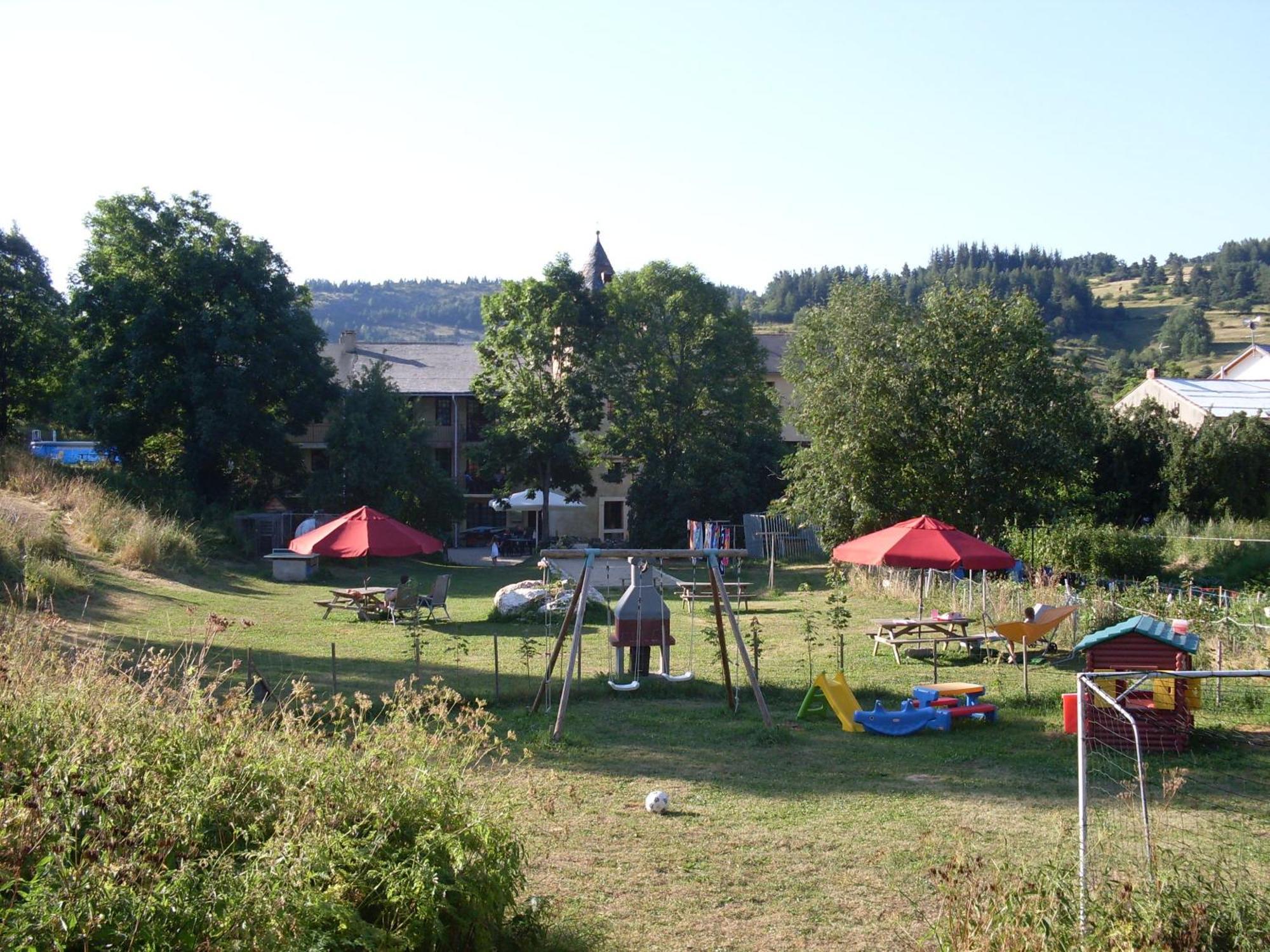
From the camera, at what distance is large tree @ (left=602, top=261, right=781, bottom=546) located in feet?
126

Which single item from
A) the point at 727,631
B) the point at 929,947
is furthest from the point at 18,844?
the point at 727,631

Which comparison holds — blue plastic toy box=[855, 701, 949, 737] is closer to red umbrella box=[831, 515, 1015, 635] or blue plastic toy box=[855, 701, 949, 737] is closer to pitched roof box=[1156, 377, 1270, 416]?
red umbrella box=[831, 515, 1015, 635]

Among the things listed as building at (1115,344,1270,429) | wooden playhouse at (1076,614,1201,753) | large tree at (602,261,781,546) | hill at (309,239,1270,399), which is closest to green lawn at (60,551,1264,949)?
wooden playhouse at (1076,614,1201,753)

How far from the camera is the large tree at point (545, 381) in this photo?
132 feet

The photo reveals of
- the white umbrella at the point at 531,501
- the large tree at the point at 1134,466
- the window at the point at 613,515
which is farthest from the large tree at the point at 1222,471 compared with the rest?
the window at the point at 613,515

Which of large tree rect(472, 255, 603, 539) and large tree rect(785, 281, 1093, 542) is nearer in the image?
large tree rect(785, 281, 1093, 542)

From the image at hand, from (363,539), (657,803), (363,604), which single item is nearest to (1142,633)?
(657,803)

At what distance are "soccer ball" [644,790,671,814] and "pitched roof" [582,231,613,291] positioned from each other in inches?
1642

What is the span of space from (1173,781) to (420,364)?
47.2m

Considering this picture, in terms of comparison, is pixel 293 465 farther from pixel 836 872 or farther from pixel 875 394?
pixel 836 872

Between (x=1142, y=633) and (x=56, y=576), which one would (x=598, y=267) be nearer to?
(x=56, y=576)

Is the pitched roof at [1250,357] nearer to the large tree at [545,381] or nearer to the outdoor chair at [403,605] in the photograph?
the large tree at [545,381]

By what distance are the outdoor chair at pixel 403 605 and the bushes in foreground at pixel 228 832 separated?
13.9m

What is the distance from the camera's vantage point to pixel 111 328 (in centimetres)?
3325
